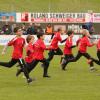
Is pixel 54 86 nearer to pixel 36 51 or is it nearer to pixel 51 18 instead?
pixel 36 51

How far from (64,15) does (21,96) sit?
→ 37.5 meters

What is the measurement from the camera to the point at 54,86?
16828mm

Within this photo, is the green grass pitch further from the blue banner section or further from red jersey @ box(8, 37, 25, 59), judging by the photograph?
the blue banner section

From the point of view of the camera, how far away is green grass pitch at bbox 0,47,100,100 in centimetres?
1468

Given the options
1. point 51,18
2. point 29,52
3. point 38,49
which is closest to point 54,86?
point 38,49

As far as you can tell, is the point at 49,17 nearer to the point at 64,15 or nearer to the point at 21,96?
the point at 64,15

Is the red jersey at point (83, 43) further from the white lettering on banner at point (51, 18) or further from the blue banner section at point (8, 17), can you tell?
the blue banner section at point (8, 17)

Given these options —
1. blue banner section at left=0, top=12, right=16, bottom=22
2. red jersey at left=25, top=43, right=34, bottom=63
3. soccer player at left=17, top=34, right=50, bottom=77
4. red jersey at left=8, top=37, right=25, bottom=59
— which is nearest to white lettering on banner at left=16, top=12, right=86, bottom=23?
blue banner section at left=0, top=12, right=16, bottom=22

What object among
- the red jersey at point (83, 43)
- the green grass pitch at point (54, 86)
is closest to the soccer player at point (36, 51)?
the green grass pitch at point (54, 86)

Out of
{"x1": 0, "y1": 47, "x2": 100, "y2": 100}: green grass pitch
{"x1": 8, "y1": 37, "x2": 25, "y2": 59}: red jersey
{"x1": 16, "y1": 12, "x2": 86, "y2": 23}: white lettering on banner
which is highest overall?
{"x1": 8, "y1": 37, "x2": 25, "y2": 59}: red jersey

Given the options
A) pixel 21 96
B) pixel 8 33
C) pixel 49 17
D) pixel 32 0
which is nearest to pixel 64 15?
pixel 49 17

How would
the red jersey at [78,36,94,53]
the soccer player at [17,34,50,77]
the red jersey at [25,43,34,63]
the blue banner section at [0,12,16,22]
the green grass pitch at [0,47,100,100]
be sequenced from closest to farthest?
1. the green grass pitch at [0,47,100,100]
2. the soccer player at [17,34,50,77]
3. the red jersey at [25,43,34,63]
4. the red jersey at [78,36,94,53]
5. the blue banner section at [0,12,16,22]

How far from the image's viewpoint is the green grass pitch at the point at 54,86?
14680mm

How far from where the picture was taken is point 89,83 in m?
17.6
